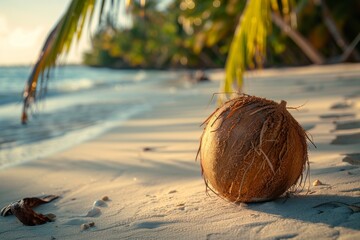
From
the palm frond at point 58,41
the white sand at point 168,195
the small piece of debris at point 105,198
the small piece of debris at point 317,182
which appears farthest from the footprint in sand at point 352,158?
the palm frond at point 58,41

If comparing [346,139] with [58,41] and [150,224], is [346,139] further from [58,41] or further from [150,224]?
[58,41]

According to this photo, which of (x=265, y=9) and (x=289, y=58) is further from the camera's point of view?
(x=289, y=58)

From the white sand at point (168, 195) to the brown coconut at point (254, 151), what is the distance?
0.33ft

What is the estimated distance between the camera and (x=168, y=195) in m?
2.17

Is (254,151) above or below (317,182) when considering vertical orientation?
above

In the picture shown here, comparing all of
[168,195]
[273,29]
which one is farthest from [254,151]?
[273,29]

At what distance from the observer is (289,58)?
937 inches

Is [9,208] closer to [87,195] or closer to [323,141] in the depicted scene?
[87,195]

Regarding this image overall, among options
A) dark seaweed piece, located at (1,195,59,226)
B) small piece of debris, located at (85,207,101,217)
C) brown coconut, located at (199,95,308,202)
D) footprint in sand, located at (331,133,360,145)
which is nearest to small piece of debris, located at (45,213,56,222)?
dark seaweed piece, located at (1,195,59,226)

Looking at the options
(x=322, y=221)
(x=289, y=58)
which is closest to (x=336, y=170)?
(x=322, y=221)

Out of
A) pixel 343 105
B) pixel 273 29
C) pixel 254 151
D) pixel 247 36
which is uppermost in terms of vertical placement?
pixel 273 29

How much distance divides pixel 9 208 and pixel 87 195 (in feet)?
1.41

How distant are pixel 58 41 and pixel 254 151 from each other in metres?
0.94

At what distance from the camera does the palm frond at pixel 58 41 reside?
178 centimetres
